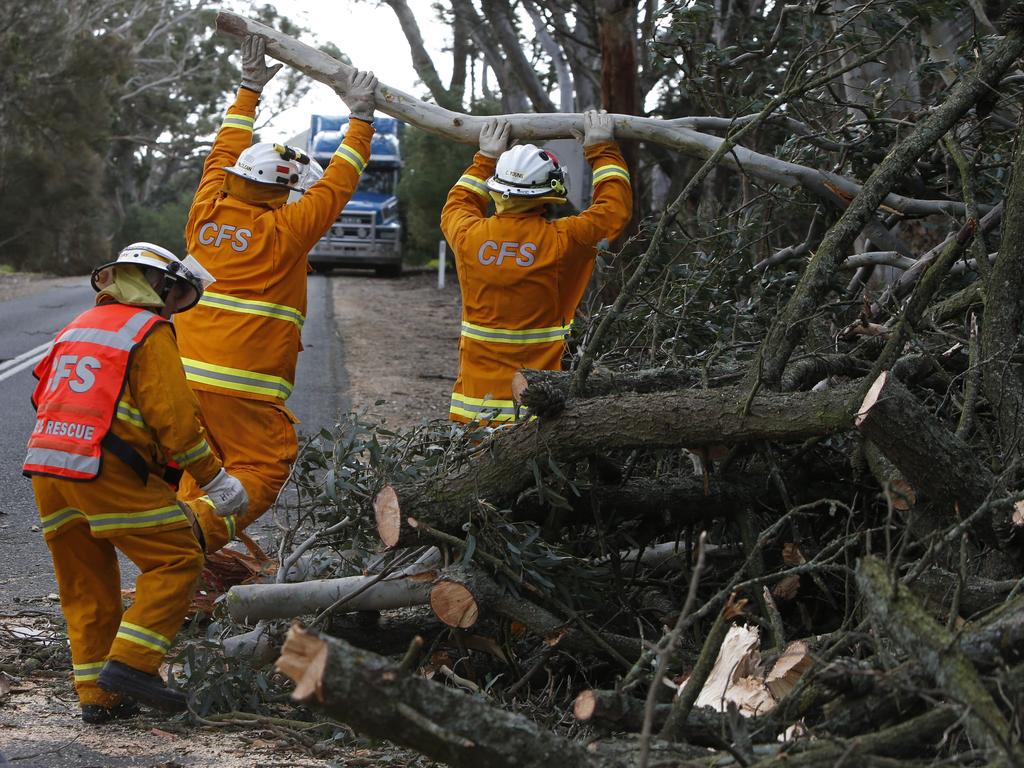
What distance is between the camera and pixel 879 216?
642 centimetres

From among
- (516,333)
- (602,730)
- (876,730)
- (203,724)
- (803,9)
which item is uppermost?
(803,9)

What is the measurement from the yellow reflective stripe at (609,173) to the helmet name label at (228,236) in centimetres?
162

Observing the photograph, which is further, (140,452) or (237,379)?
(237,379)

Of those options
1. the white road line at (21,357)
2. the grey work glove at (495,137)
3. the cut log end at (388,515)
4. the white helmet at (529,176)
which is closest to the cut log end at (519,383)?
the cut log end at (388,515)

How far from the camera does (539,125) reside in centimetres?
604

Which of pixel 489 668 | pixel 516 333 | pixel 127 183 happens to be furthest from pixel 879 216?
pixel 127 183

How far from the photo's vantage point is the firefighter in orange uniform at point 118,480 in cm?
409

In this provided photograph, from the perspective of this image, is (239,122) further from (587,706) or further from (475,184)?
(587,706)

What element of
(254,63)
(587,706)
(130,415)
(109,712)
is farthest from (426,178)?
(587,706)

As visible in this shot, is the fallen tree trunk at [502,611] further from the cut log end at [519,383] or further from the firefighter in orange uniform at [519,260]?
the firefighter in orange uniform at [519,260]

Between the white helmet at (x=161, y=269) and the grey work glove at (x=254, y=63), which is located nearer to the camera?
the white helmet at (x=161, y=269)

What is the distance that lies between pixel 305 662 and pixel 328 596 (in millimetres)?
1787

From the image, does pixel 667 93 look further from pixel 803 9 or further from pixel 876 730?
pixel 876 730

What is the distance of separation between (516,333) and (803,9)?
249cm
